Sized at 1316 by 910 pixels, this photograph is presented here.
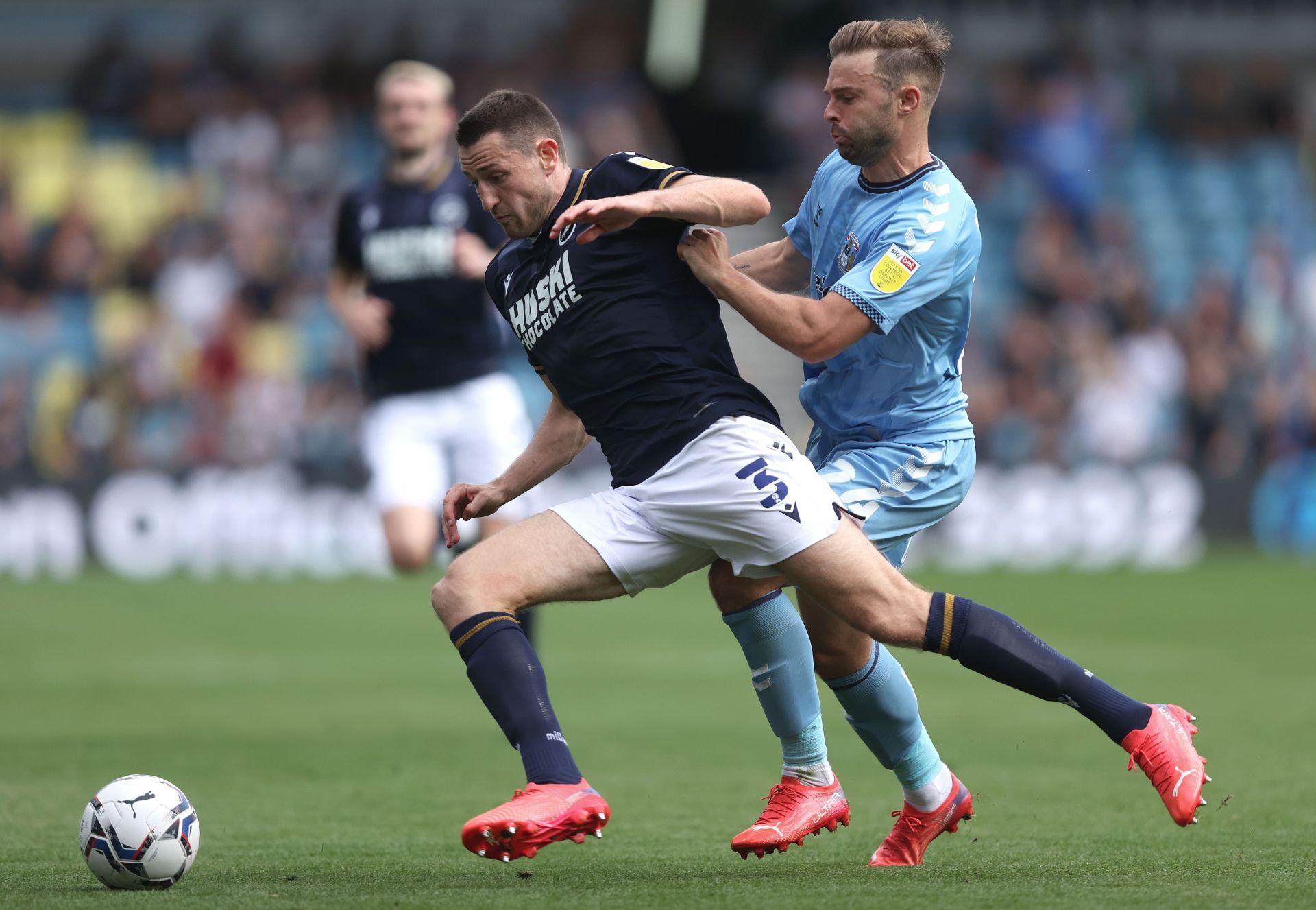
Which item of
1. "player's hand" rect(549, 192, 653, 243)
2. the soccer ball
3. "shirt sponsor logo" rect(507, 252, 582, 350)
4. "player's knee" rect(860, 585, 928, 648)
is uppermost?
"player's hand" rect(549, 192, 653, 243)

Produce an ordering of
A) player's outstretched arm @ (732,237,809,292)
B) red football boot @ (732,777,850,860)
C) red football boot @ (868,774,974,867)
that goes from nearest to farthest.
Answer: red football boot @ (732,777,850,860)
red football boot @ (868,774,974,867)
player's outstretched arm @ (732,237,809,292)

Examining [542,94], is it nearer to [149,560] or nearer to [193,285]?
[193,285]

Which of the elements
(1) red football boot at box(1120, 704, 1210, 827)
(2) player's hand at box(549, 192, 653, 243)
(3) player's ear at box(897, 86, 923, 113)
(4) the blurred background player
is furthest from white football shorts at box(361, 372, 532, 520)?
(1) red football boot at box(1120, 704, 1210, 827)

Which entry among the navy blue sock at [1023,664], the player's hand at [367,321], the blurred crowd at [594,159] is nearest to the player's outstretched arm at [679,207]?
the navy blue sock at [1023,664]

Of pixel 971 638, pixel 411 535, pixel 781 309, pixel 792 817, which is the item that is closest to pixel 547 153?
pixel 781 309

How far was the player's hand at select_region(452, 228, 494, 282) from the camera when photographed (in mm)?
8141

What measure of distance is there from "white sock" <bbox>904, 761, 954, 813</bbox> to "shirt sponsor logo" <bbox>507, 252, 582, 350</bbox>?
5.79ft

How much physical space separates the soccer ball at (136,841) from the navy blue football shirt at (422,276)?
4312 millimetres

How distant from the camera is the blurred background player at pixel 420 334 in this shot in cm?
Result: 883

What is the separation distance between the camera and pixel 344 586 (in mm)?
Result: 16859

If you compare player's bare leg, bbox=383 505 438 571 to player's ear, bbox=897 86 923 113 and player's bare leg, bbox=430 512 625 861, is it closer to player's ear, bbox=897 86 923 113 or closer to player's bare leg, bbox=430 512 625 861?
player's bare leg, bbox=430 512 625 861

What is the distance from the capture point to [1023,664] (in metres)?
4.93

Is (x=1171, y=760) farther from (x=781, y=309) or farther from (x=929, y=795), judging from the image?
(x=781, y=309)

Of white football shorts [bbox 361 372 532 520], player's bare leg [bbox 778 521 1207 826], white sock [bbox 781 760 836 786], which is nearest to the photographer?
player's bare leg [bbox 778 521 1207 826]
